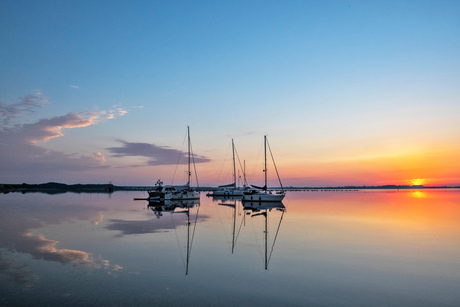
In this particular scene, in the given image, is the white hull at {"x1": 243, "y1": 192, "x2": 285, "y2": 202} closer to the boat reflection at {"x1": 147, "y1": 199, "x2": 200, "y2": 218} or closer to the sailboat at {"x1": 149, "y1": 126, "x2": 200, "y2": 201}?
the boat reflection at {"x1": 147, "y1": 199, "x2": 200, "y2": 218}

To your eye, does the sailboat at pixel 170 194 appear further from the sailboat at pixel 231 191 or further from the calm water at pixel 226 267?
the calm water at pixel 226 267

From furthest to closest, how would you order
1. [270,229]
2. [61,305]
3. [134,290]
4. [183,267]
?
[270,229], [183,267], [134,290], [61,305]

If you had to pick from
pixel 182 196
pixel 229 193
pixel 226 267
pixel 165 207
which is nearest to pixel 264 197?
pixel 182 196

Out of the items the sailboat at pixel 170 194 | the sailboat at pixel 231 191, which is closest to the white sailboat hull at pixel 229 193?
the sailboat at pixel 231 191

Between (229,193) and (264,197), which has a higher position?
(229,193)

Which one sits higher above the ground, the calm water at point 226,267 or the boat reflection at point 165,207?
the boat reflection at point 165,207

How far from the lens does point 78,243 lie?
19109 mm

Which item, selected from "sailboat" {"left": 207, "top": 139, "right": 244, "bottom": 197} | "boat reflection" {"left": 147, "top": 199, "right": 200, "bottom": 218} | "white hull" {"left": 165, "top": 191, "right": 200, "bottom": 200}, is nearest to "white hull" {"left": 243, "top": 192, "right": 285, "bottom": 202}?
"boat reflection" {"left": 147, "top": 199, "right": 200, "bottom": 218}

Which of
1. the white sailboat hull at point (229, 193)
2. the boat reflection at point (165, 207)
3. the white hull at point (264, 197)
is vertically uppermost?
the white sailboat hull at point (229, 193)

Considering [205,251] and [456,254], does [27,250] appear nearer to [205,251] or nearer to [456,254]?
[205,251]

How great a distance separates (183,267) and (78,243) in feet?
28.7

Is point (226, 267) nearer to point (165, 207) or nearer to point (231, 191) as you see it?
point (165, 207)

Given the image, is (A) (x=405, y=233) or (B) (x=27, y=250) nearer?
(B) (x=27, y=250)

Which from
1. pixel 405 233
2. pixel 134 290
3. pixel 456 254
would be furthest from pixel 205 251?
pixel 405 233
